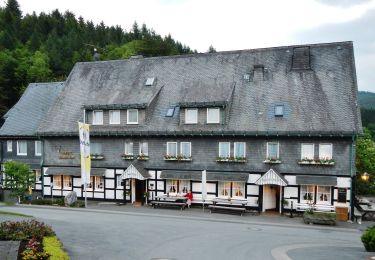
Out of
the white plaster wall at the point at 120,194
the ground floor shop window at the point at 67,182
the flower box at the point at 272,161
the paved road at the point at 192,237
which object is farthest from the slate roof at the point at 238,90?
the paved road at the point at 192,237

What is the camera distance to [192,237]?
65.0 ft

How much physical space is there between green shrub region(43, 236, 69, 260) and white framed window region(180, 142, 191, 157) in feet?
49.8

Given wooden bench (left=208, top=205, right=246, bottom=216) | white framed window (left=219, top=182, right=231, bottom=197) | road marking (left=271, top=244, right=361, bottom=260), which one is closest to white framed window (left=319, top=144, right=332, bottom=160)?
wooden bench (left=208, top=205, right=246, bottom=216)

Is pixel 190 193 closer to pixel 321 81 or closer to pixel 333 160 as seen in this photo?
pixel 333 160

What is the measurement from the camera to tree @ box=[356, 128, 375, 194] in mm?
43906

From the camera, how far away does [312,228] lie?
2370 centimetres

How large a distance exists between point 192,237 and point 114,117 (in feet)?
55.0

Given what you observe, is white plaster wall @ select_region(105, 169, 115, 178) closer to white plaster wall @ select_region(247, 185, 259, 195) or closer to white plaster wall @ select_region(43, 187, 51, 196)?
white plaster wall @ select_region(43, 187, 51, 196)

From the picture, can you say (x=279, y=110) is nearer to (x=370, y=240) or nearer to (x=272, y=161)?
(x=272, y=161)

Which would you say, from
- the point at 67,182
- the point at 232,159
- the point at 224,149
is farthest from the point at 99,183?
the point at 232,159

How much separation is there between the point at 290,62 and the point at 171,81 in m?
10.3

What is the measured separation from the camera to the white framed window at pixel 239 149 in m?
29.7

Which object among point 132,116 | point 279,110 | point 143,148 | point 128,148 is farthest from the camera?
point 132,116

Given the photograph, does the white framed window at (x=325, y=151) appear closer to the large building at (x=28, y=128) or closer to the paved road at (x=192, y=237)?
the paved road at (x=192, y=237)
